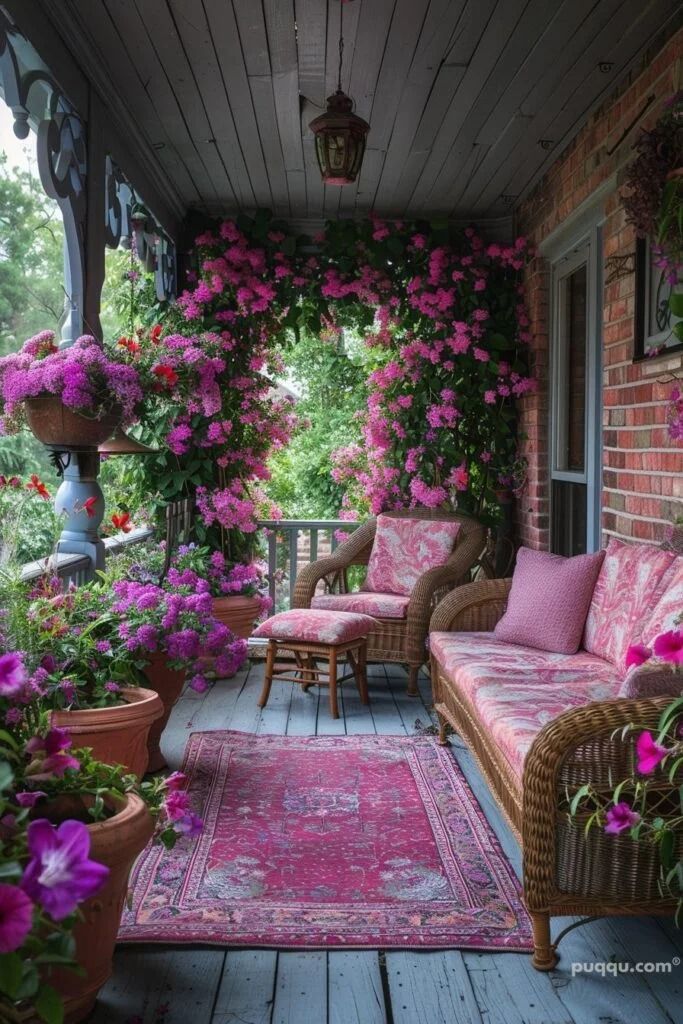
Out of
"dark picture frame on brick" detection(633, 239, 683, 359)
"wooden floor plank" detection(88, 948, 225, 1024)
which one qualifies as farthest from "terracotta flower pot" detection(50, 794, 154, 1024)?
"dark picture frame on brick" detection(633, 239, 683, 359)

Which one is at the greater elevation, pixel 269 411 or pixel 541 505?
pixel 269 411

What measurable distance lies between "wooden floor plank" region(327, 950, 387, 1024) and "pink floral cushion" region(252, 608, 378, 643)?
213cm

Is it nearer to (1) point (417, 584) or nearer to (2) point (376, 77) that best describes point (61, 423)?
(2) point (376, 77)

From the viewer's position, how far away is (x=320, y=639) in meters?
4.20

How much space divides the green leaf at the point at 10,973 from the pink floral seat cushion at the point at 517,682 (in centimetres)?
134

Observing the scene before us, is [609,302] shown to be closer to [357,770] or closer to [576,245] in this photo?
[576,245]

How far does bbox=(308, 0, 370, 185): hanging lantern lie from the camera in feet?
11.5

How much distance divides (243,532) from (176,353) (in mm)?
1786

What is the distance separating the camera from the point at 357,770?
137 inches

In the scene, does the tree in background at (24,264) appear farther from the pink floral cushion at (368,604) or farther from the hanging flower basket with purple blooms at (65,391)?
the hanging flower basket with purple blooms at (65,391)

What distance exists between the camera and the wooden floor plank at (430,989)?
1.86 m

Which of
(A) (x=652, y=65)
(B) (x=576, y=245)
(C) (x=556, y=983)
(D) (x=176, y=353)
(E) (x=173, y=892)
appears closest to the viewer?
(C) (x=556, y=983)

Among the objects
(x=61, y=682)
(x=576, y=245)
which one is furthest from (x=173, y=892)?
(x=576, y=245)

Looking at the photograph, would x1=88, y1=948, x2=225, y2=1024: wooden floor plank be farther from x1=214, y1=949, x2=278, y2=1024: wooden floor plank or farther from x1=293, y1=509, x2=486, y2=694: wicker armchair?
x1=293, y1=509, x2=486, y2=694: wicker armchair
